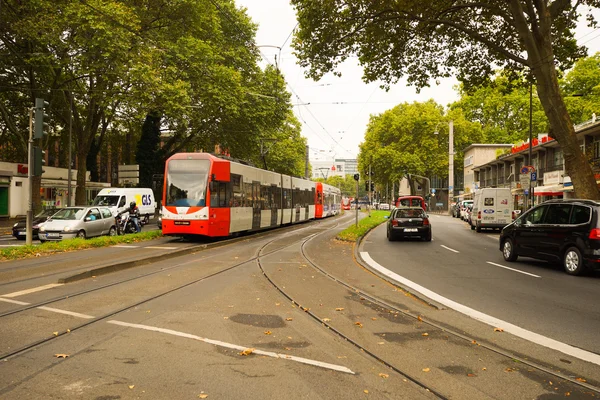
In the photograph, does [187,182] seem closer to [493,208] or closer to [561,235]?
[561,235]

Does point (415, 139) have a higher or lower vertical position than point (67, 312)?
higher

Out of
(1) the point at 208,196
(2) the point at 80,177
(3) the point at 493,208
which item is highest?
(2) the point at 80,177

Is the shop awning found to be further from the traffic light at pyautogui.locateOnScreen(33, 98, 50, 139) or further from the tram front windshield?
the traffic light at pyautogui.locateOnScreen(33, 98, 50, 139)

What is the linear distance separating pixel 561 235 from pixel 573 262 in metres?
0.72

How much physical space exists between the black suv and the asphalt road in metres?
0.35

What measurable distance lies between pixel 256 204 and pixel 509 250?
1205cm

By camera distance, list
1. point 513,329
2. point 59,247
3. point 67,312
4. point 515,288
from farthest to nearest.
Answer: point 59,247
point 515,288
point 67,312
point 513,329

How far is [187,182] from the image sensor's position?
1702cm

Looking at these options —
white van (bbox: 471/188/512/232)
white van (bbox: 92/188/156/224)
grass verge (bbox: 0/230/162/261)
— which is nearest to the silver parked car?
grass verge (bbox: 0/230/162/261)

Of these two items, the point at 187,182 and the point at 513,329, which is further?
the point at 187,182

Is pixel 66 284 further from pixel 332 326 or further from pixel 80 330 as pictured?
pixel 332 326

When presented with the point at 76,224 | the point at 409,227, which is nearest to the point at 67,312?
the point at 76,224

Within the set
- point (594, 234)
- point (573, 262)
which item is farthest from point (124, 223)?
point (594, 234)

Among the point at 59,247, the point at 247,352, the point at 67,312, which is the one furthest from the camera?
the point at 59,247
